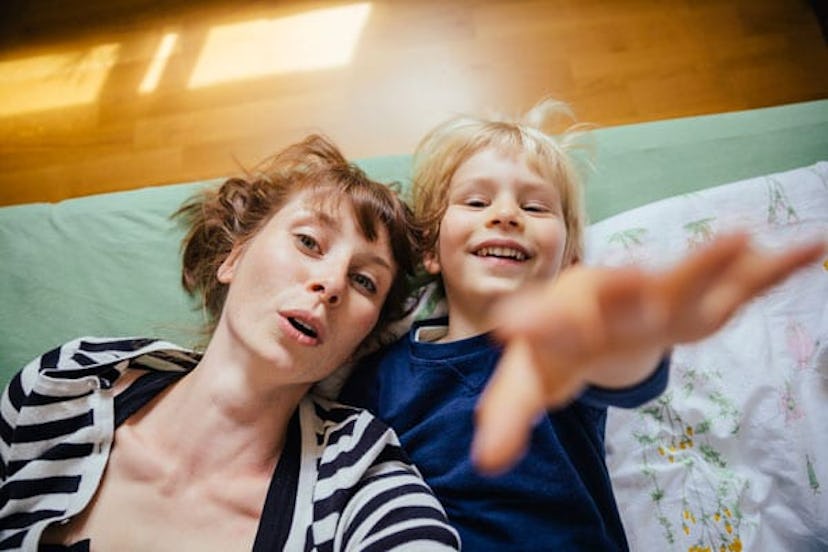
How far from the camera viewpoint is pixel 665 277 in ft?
1.00

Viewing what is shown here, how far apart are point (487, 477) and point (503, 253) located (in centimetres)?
33

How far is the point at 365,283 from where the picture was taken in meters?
0.80

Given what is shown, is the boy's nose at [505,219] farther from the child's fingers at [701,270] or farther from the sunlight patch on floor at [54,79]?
the sunlight patch on floor at [54,79]

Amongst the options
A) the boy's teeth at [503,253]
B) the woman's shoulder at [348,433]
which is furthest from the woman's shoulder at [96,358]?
the boy's teeth at [503,253]

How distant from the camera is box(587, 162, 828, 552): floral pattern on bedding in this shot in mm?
810

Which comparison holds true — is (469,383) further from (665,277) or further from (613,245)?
(665,277)

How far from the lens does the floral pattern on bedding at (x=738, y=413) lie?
0.81 meters

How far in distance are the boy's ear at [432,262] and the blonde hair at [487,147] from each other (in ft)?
0.04

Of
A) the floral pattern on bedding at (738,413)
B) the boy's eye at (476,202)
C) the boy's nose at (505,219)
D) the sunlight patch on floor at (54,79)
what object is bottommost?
the floral pattern on bedding at (738,413)

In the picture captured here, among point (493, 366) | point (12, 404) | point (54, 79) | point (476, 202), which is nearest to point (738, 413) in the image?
point (493, 366)

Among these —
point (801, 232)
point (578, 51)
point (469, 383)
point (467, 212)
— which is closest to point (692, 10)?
point (578, 51)

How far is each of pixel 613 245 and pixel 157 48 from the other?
1.41 metres

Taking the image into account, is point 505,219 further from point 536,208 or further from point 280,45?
point 280,45

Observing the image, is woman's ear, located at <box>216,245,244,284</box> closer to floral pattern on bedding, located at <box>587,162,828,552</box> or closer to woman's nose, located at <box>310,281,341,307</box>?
woman's nose, located at <box>310,281,341,307</box>
